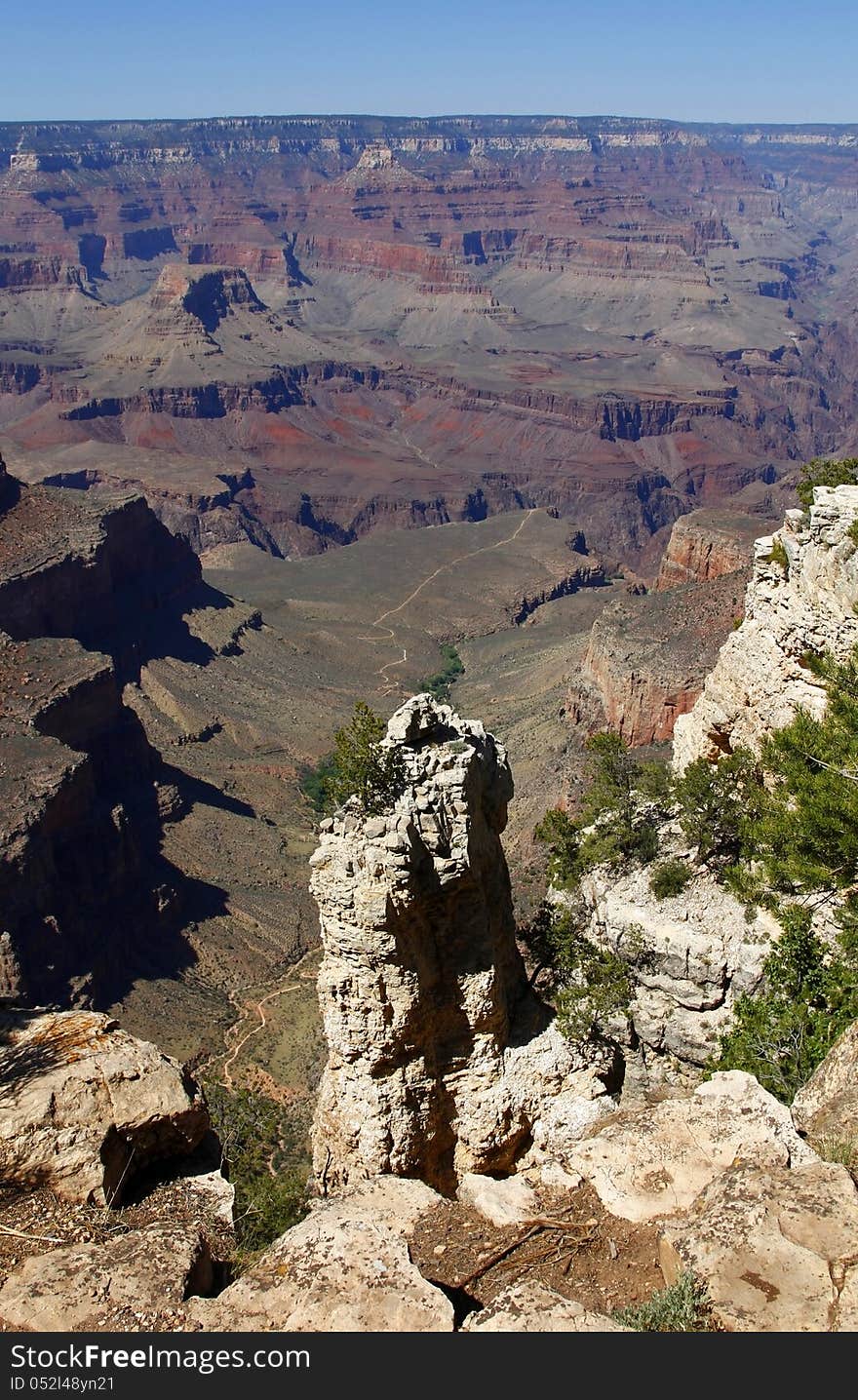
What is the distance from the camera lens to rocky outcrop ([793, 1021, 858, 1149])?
1588cm

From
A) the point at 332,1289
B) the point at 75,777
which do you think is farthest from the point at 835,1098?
the point at 75,777

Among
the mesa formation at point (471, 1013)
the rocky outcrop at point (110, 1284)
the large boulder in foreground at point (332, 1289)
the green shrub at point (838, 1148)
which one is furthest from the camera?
the green shrub at point (838, 1148)

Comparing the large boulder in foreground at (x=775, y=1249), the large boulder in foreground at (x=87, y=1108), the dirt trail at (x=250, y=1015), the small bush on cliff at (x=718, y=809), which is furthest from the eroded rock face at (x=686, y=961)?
the dirt trail at (x=250, y=1015)

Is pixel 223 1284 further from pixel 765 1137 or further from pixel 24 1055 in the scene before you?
pixel 765 1137

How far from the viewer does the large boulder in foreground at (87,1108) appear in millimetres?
16750

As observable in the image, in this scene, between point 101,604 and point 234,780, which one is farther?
point 101,604

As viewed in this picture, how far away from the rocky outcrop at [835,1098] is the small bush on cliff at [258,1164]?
8246 millimetres

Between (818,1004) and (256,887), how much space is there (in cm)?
4342

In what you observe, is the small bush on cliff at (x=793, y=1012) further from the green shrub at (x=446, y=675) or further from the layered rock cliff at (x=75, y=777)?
the green shrub at (x=446, y=675)

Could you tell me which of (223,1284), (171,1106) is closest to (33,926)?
(171,1106)

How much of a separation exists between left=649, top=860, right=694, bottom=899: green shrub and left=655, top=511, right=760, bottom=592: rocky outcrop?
166 ft

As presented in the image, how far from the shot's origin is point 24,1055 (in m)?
19.2

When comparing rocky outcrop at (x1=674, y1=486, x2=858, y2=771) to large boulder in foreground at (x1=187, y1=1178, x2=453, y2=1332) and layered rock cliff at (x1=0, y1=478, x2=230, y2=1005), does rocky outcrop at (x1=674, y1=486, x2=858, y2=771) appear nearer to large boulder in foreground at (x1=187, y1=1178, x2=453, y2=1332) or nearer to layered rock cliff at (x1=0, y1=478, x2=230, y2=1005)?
large boulder in foreground at (x1=187, y1=1178, x2=453, y2=1332)

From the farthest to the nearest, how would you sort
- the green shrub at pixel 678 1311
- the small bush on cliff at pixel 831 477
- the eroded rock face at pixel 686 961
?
the small bush on cliff at pixel 831 477 → the eroded rock face at pixel 686 961 → the green shrub at pixel 678 1311
